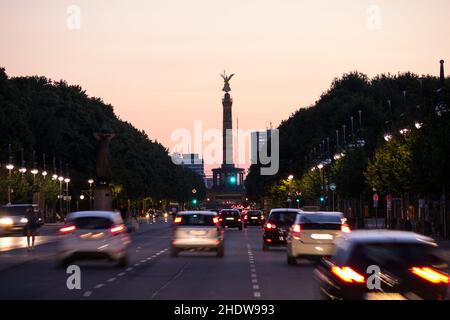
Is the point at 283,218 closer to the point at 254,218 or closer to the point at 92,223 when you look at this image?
the point at 92,223

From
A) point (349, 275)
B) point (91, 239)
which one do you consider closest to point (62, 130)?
point (91, 239)

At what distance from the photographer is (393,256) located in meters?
14.9

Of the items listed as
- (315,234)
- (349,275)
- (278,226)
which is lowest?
(349,275)

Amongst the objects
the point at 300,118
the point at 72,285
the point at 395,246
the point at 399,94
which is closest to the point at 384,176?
the point at 72,285

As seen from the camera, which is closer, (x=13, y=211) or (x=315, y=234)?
(x=315, y=234)

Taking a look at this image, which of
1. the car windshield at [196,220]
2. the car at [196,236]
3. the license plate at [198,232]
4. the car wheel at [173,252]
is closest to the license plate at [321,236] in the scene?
the car at [196,236]

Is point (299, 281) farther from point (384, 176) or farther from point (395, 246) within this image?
point (384, 176)

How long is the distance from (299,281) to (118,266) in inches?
317

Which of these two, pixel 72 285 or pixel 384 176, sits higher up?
pixel 384 176

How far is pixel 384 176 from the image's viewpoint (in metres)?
65.4

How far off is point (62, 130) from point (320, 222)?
3853 inches

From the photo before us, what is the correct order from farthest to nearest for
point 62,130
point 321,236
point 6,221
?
1. point 62,130
2. point 6,221
3. point 321,236

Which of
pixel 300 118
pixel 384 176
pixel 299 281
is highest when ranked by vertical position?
pixel 300 118
